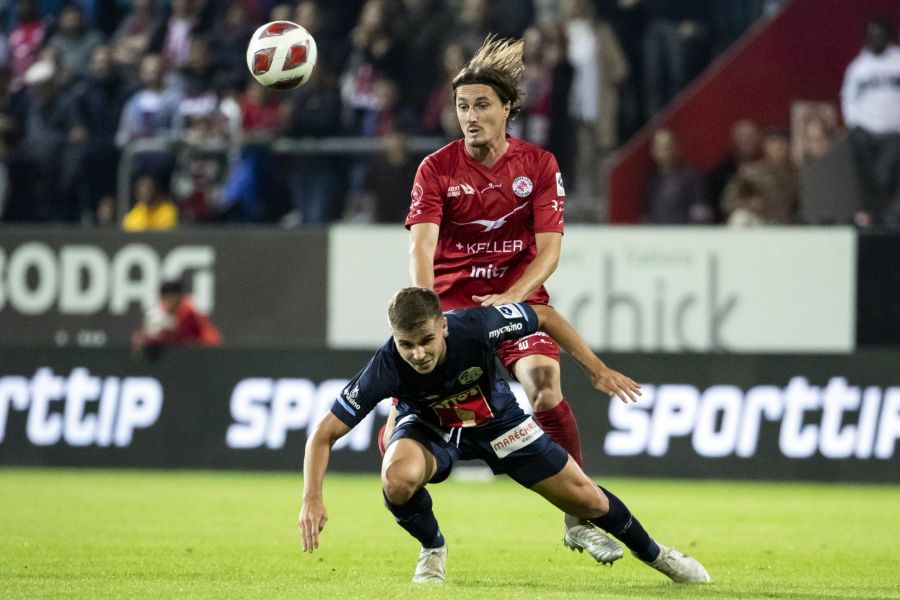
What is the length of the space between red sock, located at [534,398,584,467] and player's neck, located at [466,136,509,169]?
1.34 meters

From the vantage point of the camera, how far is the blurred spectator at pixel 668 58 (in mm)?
16594

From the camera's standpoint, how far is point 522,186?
822cm

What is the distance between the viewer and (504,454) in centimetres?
716

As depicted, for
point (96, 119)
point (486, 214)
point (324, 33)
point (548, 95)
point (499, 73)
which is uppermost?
point (324, 33)

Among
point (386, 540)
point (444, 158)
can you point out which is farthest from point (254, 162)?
point (444, 158)

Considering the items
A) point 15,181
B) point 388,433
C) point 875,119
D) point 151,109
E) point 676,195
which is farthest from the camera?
point 151,109

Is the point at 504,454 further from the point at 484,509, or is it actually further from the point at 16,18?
the point at 16,18

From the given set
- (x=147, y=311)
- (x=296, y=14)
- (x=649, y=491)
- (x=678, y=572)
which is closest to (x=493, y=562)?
(x=678, y=572)

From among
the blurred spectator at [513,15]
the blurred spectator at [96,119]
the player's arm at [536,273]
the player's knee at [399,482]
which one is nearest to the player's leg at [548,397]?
the player's arm at [536,273]

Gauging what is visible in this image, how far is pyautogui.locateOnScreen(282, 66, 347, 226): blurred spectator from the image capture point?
16719 mm

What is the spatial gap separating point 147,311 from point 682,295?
552 cm

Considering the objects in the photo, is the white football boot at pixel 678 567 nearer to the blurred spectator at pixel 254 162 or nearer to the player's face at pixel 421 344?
the player's face at pixel 421 344

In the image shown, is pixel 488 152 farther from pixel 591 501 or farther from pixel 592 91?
pixel 592 91

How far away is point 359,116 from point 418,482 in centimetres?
1043
